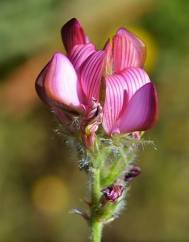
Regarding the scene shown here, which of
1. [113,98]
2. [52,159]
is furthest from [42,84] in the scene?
[52,159]

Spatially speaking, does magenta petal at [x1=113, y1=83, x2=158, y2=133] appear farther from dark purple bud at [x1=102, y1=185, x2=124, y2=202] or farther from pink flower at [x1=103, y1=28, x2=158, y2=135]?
dark purple bud at [x1=102, y1=185, x2=124, y2=202]

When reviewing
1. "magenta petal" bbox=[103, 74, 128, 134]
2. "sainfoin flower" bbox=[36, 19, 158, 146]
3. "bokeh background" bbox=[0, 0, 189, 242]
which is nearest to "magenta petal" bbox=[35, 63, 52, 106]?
"sainfoin flower" bbox=[36, 19, 158, 146]

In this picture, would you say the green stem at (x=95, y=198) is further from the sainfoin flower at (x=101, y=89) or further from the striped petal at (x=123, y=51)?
the striped petal at (x=123, y=51)

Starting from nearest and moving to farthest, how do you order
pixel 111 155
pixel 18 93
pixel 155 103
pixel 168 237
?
pixel 155 103 < pixel 111 155 < pixel 168 237 < pixel 18 93

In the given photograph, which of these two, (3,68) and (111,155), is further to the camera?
(3,68)

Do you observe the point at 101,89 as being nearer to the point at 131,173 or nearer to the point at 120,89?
the point at 120,89

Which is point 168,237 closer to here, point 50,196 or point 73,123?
point 50,196

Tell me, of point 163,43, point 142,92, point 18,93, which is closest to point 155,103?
point 142,92
